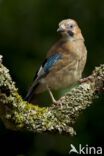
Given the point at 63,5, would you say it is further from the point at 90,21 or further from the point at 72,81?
the point at 72,81

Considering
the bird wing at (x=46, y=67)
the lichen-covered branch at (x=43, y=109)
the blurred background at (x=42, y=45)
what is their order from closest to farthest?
1. the lichen-covered branch at (x=43, y=109)
2. the bird wing at (x=46, y=67)
3. the blurred background at (x=42, y=45)

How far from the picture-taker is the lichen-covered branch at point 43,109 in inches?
255

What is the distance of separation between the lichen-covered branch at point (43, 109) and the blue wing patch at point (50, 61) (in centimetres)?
110

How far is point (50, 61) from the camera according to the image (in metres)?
8.06

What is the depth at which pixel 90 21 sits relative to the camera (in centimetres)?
1010

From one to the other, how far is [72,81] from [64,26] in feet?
1.57

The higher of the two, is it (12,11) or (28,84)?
(12,11)

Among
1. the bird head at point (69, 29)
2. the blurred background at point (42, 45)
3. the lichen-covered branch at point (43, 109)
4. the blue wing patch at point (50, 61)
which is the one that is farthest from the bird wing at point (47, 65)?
the blurred background at point (42, 45)

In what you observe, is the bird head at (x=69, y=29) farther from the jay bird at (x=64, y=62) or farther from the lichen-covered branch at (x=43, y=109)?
the lichen-covered branch at (x=43, y=109)

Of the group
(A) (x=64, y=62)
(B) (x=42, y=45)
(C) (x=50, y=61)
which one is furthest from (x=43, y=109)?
(B) (x=42, y=45)

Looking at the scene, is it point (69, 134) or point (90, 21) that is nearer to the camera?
point (69, 134)

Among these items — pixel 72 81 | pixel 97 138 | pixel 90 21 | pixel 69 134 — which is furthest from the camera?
pixel 90 21

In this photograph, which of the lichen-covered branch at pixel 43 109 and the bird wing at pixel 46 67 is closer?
the lichen-covered branch at pixel 43 109

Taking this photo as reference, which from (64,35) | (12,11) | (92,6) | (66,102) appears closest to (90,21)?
(92,6)
